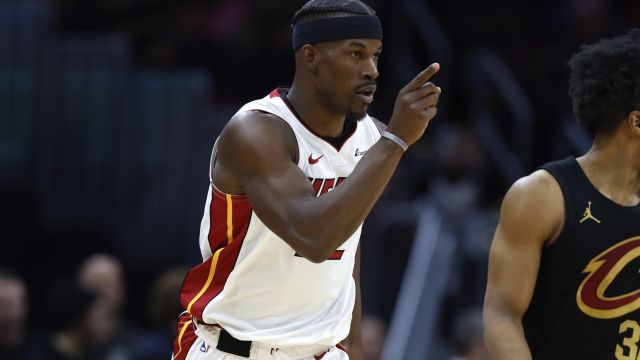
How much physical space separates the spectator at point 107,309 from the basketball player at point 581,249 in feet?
13.1

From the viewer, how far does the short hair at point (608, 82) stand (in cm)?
423

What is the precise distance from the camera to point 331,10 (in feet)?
13.3

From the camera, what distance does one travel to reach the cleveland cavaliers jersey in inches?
156

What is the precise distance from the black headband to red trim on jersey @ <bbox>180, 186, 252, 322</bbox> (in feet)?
2.45

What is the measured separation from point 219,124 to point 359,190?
595cm

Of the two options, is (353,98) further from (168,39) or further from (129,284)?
(168,39)

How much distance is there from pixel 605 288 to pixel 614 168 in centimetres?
55

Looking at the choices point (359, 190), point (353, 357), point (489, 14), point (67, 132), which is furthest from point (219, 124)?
point (359, 190)

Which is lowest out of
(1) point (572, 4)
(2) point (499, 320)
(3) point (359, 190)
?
(2) point (499, 320)

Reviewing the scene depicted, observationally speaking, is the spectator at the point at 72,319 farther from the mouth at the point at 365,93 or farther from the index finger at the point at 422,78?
the index finger at the point at 422,78

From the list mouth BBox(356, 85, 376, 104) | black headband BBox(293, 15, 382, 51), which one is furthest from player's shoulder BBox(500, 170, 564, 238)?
black headband BBox(293, 15, 382, 51)

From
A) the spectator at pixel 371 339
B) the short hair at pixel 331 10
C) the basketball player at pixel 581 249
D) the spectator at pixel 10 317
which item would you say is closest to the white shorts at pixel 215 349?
the basketball player at pixel 581 249

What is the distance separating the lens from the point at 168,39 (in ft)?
35.1

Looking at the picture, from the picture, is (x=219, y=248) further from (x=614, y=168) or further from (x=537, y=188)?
(x=614, y=168)
